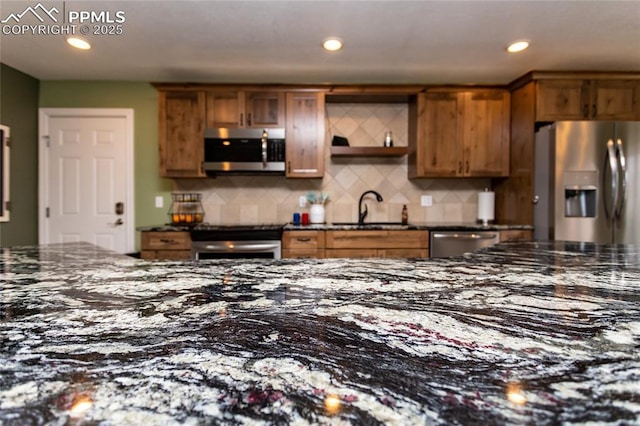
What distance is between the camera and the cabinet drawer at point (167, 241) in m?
2.98

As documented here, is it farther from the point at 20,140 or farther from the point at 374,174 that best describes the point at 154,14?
the point at 374,174

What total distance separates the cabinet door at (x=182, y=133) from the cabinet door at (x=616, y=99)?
11.9ft

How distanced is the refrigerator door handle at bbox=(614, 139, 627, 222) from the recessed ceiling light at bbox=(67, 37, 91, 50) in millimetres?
4288

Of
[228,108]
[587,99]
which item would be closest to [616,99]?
[587,99]

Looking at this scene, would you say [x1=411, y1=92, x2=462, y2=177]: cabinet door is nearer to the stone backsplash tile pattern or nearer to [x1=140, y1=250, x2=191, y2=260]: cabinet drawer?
the stone backsplash tile pattern

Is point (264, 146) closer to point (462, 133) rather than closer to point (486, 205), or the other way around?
point (462, 133)

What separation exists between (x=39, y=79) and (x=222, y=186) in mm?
2034

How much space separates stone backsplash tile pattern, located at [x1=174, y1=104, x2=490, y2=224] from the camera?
3.64m

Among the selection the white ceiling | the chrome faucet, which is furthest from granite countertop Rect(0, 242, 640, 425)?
the chrome faucet

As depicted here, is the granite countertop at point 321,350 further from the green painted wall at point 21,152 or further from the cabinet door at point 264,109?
the green painted wall at point 21,152

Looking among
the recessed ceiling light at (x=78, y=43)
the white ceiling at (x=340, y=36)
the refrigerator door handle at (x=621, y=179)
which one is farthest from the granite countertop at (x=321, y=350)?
the refrigerator door handle at (x=621, y=179)

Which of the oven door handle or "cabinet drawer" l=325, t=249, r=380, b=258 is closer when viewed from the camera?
the oven door handle

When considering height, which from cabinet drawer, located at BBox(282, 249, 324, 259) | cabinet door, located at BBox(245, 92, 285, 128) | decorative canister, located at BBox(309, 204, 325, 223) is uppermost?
cabinet door, located at BBox(245, 92, 285, 128)

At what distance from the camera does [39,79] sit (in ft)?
11.2
